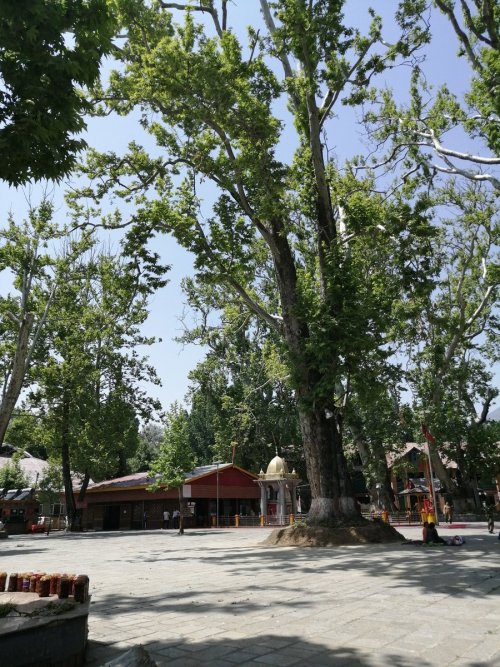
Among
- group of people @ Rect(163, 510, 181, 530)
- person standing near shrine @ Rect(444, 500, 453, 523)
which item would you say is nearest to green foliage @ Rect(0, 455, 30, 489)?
group of people @ Rect(163, 510, 181, 530)

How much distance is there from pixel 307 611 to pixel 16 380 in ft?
49.6

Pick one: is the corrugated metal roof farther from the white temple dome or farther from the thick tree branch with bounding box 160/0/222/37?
the thick tree branch with bounding box 160/0/222/37

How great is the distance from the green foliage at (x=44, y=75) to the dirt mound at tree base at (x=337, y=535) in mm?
14153

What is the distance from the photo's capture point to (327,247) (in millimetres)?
18531

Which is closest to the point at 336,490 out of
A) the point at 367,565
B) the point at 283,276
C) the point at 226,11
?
the point at 367,565

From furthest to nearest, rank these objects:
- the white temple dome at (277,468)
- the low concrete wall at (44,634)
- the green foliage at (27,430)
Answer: the green foliage at (27,430), the white temple dome at (277,468), the low concrete wall at (44,634)

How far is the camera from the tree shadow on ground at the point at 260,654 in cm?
469

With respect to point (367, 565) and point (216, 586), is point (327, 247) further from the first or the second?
point (216, 586)

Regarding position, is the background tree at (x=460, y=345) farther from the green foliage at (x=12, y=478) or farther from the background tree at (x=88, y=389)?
the green foliage at (x=12, y=478)

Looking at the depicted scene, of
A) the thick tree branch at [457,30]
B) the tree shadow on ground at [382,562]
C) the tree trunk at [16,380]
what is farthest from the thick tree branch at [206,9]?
the tree shadow on ground at [382,562]

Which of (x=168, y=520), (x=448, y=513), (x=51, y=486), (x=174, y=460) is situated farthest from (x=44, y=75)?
(x=51, y=486)

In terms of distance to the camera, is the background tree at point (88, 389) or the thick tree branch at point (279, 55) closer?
the thick tree branch at point (279, 55)

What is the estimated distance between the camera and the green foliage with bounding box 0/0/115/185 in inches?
194

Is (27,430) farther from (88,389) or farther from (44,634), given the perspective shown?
(44,634)
